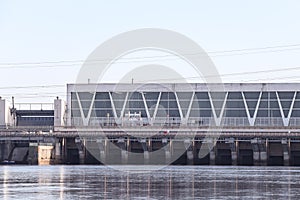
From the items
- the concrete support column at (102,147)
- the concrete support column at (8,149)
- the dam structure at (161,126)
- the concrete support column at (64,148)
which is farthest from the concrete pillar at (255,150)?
the concrete support column at (8,149)

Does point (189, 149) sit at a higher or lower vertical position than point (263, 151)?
higher

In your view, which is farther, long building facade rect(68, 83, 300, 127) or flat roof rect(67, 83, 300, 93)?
long building facade rect(68, 83, 300, 127)

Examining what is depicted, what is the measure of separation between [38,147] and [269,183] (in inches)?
2387

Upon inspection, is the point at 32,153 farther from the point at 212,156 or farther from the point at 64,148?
the point at 212,156

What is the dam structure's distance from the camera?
11294cm

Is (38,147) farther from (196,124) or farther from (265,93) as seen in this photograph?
(265,93)

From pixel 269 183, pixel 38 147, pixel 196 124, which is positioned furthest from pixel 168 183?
pixel 196 124

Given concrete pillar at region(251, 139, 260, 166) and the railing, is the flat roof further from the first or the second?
concrete pillar at region(251, 139, 260, 166)

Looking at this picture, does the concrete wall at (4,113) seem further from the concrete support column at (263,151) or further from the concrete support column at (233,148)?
the concrete support column at (263,151)

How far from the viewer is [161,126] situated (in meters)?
126

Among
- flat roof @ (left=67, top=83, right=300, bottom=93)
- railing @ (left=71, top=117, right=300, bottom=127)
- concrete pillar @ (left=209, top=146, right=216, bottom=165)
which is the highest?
flat roof @ (left=67, top=83, right=300, bottom=93)

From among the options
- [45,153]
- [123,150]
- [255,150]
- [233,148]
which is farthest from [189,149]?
[45,153]

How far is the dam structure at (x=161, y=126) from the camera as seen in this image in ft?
371

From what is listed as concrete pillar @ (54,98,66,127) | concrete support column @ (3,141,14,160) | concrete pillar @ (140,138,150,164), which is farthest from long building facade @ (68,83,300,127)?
concrete support column @ (3,141,14,160)
